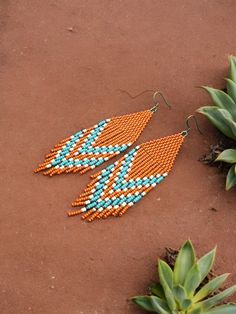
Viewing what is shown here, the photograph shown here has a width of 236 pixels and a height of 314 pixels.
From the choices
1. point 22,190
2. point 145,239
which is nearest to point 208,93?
point 145,239

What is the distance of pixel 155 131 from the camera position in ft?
11.8

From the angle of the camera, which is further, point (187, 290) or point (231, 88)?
point (231, 88)

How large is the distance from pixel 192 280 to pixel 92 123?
122cm

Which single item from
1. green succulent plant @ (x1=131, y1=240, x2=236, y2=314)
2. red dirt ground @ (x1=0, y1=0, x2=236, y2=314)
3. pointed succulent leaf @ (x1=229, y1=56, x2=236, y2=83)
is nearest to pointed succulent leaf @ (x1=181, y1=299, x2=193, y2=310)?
green succulent plant @ (x1=131, y1=240, x2=236, y2=314)

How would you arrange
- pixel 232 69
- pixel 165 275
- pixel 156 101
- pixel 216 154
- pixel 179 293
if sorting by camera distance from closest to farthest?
pixel 179 293, pixel 165 275, pixel 216 154, pixel 232 69, pixel 156 101

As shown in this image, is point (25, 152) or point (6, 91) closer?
point (25, 152)

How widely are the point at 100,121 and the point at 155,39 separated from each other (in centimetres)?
80

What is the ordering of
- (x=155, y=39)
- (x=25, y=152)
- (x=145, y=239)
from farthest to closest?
(x=155, y=39) < (x=25, y=152) < (x=145, y=239)

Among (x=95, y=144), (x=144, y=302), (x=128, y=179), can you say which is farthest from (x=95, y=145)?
(x=144, y=302)

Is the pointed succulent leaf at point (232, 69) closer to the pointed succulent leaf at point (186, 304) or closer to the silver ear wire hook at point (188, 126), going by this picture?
the silver ear wire hook at point (188, 126)

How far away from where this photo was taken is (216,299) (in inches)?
108

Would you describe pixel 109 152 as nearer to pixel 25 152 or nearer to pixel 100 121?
pixel 100 121

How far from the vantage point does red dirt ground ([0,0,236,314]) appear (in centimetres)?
301

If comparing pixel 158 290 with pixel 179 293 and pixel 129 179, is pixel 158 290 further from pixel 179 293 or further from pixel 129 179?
pixel 129 179
